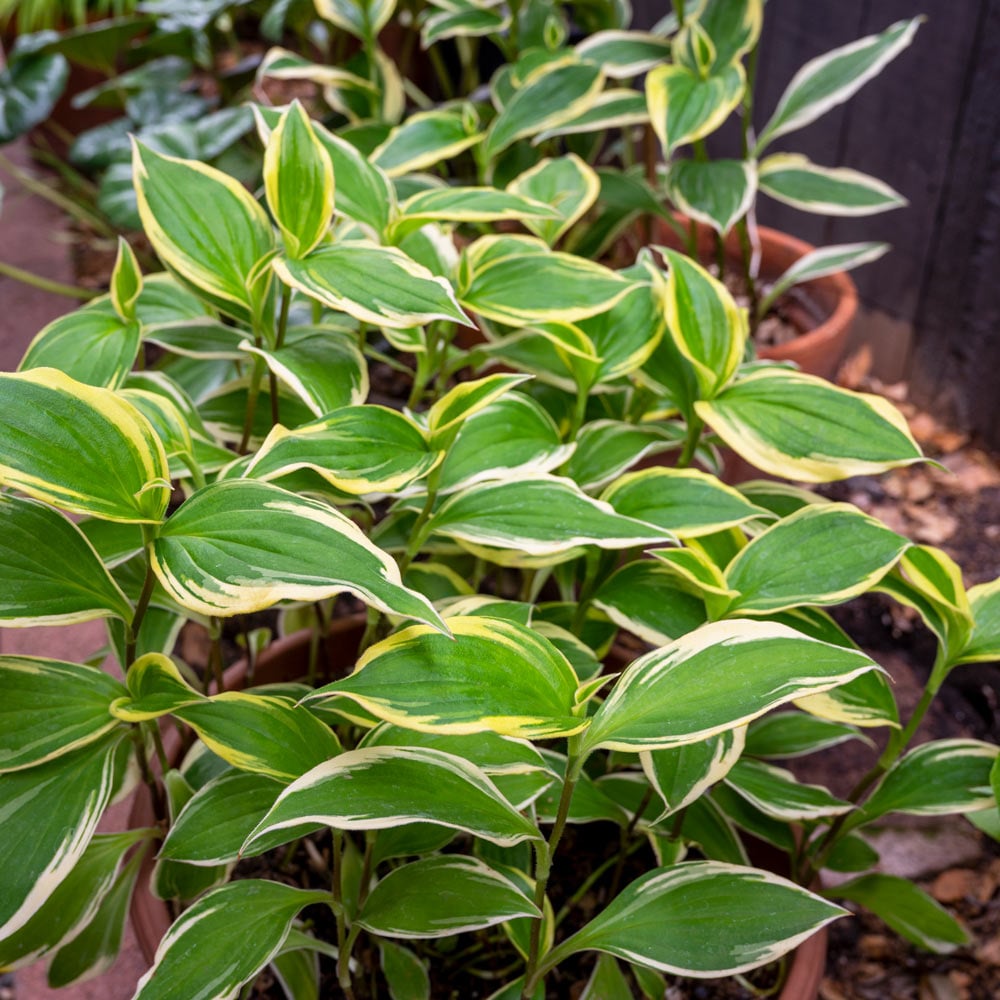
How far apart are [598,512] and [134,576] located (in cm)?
36

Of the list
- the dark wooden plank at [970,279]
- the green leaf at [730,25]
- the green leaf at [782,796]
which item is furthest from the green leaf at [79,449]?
the dark wooden plank at [970,279]

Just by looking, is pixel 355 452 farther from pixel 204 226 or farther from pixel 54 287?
pixel 54 287

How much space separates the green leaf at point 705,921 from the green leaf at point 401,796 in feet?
0.35

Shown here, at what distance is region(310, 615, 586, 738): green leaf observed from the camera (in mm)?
528

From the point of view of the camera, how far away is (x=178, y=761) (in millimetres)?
863

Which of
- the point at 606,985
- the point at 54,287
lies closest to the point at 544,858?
the point at 606,985

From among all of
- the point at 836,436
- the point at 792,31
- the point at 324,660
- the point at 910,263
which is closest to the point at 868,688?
the point at 836,436

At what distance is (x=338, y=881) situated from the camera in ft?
2.20

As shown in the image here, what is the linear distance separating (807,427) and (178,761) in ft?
1.87

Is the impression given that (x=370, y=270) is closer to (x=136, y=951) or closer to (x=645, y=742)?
(x=645, y=742)

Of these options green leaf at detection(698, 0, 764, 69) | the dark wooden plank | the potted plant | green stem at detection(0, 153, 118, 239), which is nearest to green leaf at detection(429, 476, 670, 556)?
the potted plant

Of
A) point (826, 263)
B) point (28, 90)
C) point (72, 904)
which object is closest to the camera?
point (72, 904)

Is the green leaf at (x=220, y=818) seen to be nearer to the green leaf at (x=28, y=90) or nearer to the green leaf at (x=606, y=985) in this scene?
the green leaf at (x=606, y=985)

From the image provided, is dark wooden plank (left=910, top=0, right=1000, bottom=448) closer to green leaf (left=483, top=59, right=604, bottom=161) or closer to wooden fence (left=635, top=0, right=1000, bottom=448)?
wooden fence (left=635, top=0, right=1000, bottom=448)
